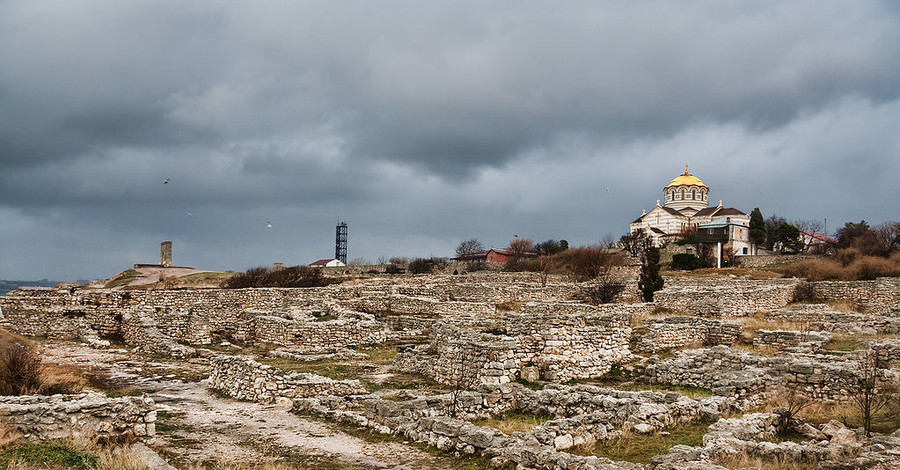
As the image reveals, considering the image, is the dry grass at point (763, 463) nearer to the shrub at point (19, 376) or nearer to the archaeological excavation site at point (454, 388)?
the archaeological excavation site at point (454, 388)

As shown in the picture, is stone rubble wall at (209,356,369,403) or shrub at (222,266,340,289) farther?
shrub at (222,266,340,289)

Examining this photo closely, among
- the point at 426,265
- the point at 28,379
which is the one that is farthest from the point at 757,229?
the point at 28,379

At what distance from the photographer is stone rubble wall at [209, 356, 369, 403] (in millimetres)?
14570

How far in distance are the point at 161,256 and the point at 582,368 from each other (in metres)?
51.4

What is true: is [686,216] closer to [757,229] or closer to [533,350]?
[757,229]

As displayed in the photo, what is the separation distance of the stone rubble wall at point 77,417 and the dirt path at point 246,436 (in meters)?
0.51

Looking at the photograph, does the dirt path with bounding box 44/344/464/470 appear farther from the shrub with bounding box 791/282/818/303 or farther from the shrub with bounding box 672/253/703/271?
the shrub with bounding box 672/253/703/271

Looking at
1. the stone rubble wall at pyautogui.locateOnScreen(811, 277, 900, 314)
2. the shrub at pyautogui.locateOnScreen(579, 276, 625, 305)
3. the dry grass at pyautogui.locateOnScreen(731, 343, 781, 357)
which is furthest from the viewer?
the shrub at pyautogui.locateOnScreen(579, 276, 625, 305)

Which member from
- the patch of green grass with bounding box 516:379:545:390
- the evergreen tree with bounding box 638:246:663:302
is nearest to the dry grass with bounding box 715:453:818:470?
the patch of green grass with bounding box 516:379:545:390

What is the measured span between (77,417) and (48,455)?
47.5 inches

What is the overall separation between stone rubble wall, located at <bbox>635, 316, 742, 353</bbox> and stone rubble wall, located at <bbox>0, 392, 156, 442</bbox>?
1326 cm

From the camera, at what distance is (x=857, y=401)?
12.6 meters

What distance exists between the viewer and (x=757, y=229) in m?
81.6

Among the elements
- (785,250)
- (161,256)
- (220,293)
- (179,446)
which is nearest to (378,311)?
(220,293)
